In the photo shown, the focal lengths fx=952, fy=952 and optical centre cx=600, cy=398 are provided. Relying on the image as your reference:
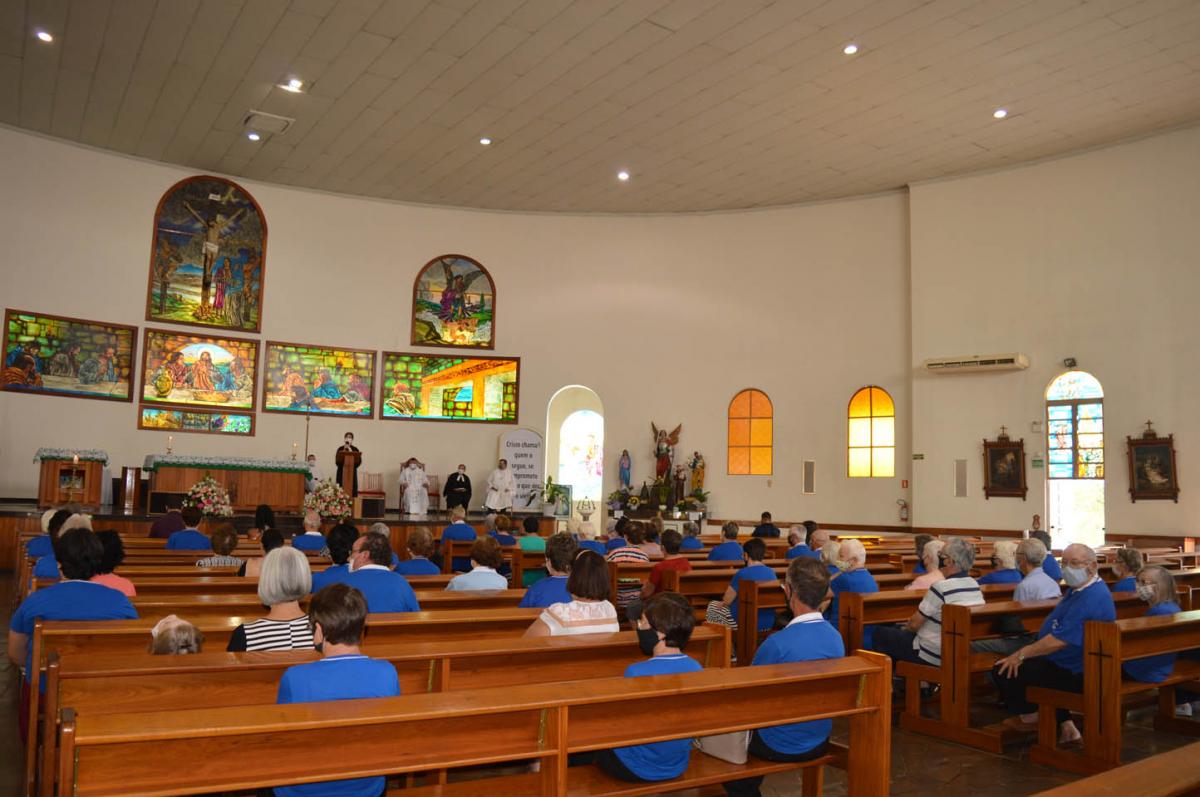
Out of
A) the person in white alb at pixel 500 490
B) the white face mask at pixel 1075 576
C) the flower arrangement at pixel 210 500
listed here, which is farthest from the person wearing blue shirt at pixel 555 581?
the person in white alb at pixel 500 490

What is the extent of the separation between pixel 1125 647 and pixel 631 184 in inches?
530

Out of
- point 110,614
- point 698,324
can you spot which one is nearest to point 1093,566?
A: point 110,614

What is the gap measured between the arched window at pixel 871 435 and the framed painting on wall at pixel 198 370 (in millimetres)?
10600

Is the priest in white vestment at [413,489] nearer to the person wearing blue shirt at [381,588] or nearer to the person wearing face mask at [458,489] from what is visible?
the person wearing face mask at [458,489]

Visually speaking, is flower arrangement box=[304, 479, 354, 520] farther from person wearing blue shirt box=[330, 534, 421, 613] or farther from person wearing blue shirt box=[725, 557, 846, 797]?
person wearing blue shirt box=[725, 557, 846, 797]

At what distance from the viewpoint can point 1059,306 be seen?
49.1 feet

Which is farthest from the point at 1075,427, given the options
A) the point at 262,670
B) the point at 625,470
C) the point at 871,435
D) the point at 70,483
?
the point at 70,483

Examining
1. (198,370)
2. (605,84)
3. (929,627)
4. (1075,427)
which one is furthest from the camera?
(198,370)

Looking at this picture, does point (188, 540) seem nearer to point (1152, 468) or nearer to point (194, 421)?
point (194, 421)

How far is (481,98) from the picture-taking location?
44.4 ft

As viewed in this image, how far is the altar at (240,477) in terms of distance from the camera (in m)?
13.9

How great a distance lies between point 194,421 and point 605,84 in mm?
8802

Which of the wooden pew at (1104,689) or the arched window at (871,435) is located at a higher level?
the arched window at (871,435)

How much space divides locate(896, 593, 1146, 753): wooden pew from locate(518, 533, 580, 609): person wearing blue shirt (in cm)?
200
